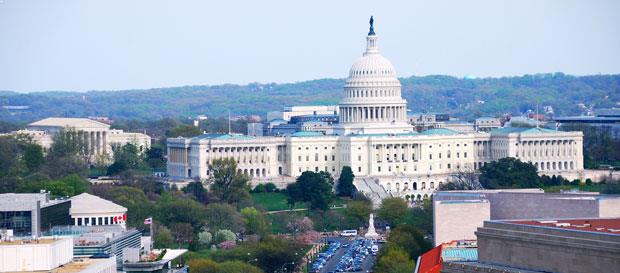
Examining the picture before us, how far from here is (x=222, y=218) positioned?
A: 375ft

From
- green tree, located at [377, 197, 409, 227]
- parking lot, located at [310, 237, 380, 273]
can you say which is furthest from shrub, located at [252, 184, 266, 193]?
parking lot, located at [310, 237, 380, 273]

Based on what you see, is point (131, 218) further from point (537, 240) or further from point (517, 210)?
point (537, 240)

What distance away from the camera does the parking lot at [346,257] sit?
310ft

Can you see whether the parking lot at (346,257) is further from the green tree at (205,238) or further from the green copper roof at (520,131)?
the green copper roof at (520,131)

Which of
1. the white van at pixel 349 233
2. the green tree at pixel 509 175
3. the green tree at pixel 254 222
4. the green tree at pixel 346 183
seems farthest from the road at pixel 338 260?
the green tree at pixel 346 183

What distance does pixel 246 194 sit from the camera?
13450 cm

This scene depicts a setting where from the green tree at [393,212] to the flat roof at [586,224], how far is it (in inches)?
2875

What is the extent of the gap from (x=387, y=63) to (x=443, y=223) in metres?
97.1

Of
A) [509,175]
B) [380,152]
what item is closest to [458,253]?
[509,175]

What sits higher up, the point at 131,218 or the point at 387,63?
the point at 387,63

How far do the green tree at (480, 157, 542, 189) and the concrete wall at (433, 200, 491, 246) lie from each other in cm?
6030

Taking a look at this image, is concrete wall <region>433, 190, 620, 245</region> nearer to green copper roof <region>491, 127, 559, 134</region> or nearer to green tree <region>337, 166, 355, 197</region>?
green tree <region>337, 166, 355, 197</region>

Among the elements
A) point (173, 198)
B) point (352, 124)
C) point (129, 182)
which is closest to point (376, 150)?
point (352, 124)

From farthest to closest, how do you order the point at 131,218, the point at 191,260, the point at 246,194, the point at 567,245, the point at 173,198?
the point at 246,194 → the point at 173,198 → the point at 131,218 → the point at 191,260 → the point at 567,245
